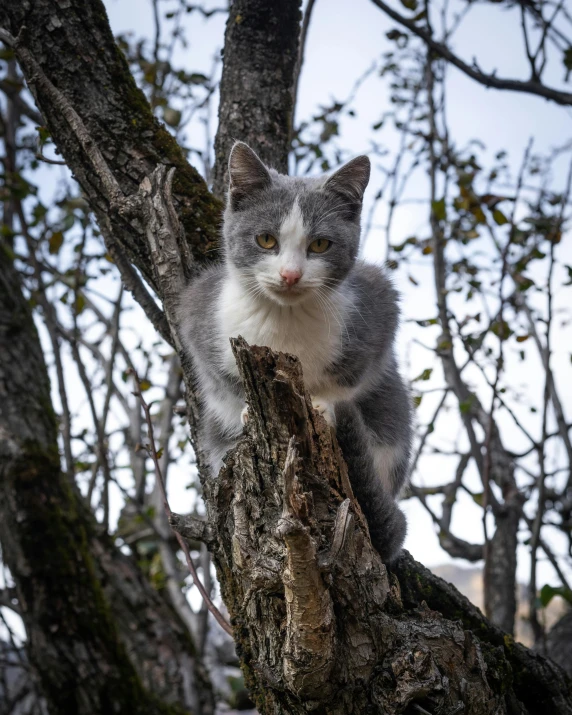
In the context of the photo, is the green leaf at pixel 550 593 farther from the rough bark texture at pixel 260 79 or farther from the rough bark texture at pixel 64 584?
the rough bark texture at pixel 260 79

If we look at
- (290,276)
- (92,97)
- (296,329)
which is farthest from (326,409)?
(92,97)

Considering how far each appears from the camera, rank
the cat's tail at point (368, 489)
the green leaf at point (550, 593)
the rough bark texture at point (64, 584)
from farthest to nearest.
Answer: the rough bark texture at point (64, 584) < the green leaf at point (550, 593) < the cat's tail at point (368, 489)

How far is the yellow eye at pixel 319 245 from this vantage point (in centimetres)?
277

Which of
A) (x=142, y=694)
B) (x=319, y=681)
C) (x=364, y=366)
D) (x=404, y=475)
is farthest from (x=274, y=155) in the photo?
(x=142, y=694)

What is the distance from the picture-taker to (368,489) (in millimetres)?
2426

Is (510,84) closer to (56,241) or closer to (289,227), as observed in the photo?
(289,227)

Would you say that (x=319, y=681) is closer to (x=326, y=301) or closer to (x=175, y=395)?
(x=326, y=301)

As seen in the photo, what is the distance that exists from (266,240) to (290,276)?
31 cm

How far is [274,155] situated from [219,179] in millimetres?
348

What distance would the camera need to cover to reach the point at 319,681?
1.77 meters

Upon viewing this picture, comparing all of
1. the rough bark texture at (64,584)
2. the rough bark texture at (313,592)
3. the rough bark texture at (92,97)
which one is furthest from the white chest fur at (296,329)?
the rough bark texture at (64,584)

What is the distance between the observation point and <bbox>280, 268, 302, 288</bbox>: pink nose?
2.54 m

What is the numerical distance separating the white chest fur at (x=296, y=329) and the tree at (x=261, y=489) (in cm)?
29

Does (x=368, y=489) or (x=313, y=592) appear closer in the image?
(x=313, y=592)
